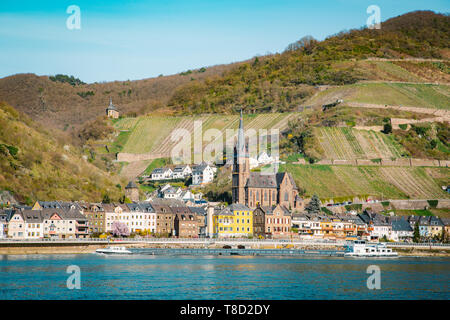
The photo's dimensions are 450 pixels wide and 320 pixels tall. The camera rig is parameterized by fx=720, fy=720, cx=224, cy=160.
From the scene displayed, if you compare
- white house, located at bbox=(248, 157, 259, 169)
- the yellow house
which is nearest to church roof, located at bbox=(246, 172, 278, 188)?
the yellow house

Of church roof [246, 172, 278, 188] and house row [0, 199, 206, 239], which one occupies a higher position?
church roof [246, 172, 278, 188]

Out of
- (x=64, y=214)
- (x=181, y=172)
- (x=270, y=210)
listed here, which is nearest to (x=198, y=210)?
(x=270, y=210)

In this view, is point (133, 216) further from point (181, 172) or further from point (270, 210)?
point (181, 172)

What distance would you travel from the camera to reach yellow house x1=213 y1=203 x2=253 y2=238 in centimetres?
10010

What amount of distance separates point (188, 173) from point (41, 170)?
41.2 m

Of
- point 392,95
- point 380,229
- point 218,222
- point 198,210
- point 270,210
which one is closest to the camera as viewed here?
point 218,222

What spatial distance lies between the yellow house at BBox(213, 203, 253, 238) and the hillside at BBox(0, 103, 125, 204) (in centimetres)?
2032

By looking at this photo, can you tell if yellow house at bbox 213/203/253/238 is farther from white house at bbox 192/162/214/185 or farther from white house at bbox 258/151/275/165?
white house at bbox 192/162/214/185

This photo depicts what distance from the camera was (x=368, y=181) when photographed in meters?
121

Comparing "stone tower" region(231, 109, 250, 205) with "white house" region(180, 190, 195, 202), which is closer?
"stone tower" region(231, 109, 250, 205)

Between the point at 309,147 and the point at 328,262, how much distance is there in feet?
191

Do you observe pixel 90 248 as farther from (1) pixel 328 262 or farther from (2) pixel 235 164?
(2) pixel 235 164
